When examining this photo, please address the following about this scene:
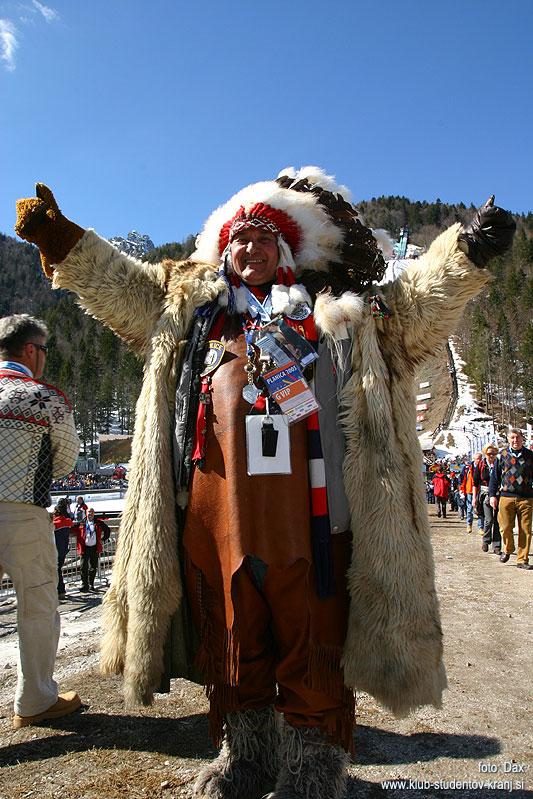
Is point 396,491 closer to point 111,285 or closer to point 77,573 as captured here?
point 111,285

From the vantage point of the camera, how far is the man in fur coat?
190 cm

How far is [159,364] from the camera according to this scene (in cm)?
225

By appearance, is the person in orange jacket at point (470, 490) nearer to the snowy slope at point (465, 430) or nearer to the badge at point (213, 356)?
the badge at point (213, 356)

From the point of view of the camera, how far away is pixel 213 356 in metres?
2.23

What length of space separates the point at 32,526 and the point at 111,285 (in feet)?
3.98

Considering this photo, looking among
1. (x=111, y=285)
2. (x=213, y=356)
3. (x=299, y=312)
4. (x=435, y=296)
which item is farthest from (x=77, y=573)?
(x=435, y=296)

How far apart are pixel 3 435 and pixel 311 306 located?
1.57 meters

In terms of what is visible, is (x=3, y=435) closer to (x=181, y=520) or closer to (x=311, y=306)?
(x=181, y=520)

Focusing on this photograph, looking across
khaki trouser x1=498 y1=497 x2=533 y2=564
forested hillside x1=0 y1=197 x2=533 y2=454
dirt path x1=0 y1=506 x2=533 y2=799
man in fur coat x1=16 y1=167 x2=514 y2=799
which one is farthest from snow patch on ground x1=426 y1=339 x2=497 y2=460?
man in fur coat x1=16 y1=167 x2=514 y2=799

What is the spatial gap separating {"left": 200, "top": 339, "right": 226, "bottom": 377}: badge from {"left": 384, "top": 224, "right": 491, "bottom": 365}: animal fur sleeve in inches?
27.4

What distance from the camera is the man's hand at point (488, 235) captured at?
207cm

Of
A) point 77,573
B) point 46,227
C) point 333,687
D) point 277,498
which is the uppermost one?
point 46,227

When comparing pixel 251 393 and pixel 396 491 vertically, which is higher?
pixel 251 393

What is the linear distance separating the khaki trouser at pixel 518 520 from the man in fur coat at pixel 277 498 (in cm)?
562
